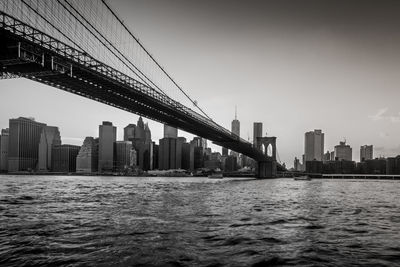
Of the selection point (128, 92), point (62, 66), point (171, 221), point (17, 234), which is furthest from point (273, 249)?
A: point (128, 92)

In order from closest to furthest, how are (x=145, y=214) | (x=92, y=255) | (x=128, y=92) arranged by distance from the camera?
(x=92, y=255)
(x=145, y=214)
(x=128, y=92)

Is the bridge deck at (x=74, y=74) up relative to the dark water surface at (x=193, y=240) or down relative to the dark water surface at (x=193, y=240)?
up

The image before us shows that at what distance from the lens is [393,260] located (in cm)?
948

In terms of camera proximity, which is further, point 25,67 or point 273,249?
point 25,67

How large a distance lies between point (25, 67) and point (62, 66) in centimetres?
286

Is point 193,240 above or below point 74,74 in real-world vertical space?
below

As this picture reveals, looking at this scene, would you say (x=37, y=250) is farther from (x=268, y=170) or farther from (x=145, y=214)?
(x=268, y=170)

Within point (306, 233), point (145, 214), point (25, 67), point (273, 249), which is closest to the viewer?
point (273, 249)

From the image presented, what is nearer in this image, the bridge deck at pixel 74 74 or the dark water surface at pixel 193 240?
the dark water surface at pixel 193 240

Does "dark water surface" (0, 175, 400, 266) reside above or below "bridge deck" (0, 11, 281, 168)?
below

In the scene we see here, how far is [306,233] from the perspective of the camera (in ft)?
43.8

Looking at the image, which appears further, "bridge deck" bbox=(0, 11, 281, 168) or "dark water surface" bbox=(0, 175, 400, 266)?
"bridge deck" bbox=(0, 11, 281, 168)

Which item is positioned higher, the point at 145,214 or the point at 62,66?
the point at 62,66

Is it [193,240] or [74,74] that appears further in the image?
[74,74]
